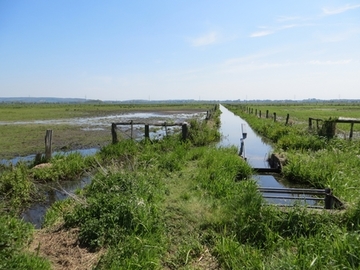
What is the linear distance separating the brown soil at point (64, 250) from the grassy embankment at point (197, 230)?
0.05 metres

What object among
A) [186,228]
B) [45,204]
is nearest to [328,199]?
[186,228]

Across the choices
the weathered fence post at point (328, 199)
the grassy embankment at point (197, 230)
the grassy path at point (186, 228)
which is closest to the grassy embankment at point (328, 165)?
the weathered fence post at point (328, 199)

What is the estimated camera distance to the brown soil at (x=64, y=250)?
4.00 meters

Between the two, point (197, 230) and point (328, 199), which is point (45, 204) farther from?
point (328, 199)

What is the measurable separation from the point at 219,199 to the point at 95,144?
12.7 m

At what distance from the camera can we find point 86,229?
180 inches

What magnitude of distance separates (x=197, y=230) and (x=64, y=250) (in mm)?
2328

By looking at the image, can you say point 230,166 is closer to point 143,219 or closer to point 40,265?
point 143,219

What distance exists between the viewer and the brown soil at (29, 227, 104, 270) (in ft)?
13.1

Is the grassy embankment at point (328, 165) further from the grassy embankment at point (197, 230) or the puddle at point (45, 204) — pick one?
the puddle at point (45, 204)

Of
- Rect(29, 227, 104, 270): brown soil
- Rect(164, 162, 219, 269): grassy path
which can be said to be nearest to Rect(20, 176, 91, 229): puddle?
Rect(29, 227, 104, 270): brown soil

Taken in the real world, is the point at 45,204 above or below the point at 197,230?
below

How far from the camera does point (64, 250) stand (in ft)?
14.3

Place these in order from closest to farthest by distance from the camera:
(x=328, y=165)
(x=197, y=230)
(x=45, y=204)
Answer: (x=197, y=230) → (x=45, y=204) → (x=328, y=165)
